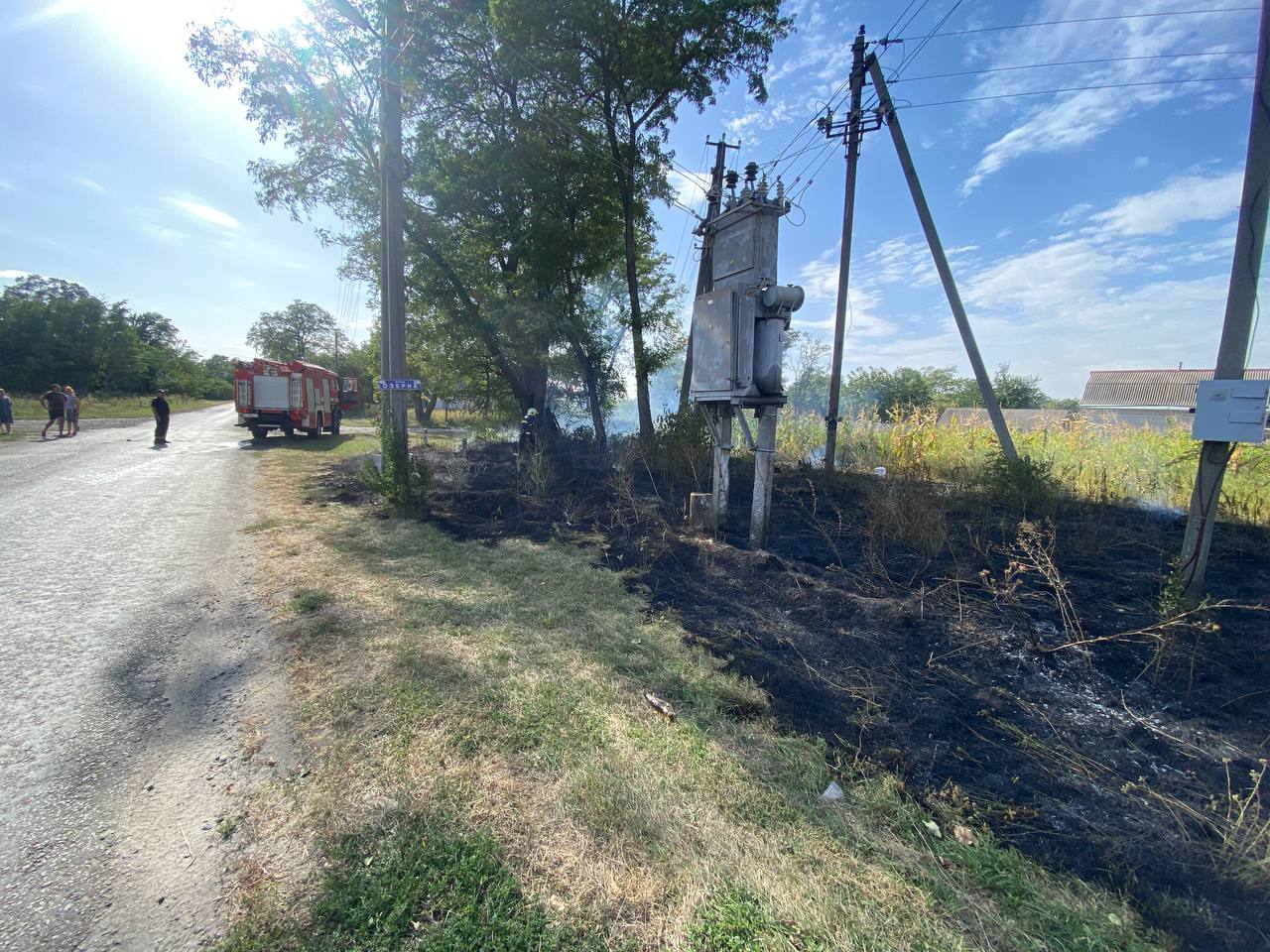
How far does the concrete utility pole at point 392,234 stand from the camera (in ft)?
23.8

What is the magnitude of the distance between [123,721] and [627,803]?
8.78 ft

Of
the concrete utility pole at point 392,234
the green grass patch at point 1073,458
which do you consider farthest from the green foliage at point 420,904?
the concrete utility pole at point 392,234

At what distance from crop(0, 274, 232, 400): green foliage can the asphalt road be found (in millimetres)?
56152

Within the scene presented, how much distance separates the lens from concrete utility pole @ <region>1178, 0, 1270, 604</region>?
332 centimetres

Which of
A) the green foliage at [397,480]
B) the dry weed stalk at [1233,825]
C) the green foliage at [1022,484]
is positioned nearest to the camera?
the dry weed stalk at [1233,825]

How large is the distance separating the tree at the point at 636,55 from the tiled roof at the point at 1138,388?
33.2 metres

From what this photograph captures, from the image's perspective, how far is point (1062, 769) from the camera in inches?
90.4

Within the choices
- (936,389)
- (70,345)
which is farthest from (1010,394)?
(70,345)

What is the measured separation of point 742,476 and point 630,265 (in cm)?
572

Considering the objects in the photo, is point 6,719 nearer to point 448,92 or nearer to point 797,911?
point 797,911

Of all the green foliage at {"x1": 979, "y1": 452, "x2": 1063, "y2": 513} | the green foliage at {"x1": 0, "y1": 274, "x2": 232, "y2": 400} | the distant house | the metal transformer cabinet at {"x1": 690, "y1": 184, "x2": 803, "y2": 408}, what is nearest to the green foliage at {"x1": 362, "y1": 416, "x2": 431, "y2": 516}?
the metal transformer cabinet at {"x1": 690, "y1": 184, "x2": 803, "y2": 408}

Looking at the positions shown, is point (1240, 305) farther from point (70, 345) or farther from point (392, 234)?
point (70, 345)

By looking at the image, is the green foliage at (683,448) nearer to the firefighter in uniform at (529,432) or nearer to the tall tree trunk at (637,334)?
the tall tree trunk at (637,334)

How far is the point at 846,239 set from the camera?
34.0 ft
